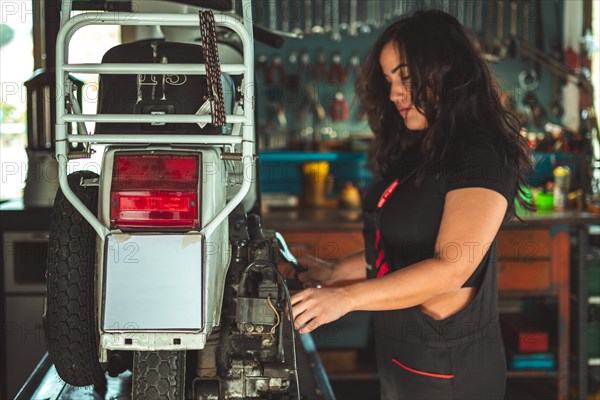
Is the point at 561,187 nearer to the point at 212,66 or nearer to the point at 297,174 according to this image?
the point at 297,174

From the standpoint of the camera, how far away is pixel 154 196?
1344mm

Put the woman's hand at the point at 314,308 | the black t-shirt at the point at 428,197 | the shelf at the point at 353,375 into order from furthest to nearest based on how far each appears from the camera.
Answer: the shelf at the point at 353,375, the black t-shirt at the point at 428,197, the woman's hand at the point at 314,308

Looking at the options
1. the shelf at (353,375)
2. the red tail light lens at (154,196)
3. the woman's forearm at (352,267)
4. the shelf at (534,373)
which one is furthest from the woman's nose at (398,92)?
the shelf at (534,373)

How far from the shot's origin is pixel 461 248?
1687 millimetres

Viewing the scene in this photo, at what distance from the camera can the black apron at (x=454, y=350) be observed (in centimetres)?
→ 188

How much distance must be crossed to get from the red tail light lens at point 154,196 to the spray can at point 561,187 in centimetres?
344

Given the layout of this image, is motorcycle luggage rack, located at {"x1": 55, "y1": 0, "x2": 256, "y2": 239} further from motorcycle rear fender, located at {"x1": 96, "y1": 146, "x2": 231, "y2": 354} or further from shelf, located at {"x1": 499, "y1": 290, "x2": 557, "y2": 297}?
shelf, located at {"x1": 499, "y1": 290, "x2": 557, "y2": 297}

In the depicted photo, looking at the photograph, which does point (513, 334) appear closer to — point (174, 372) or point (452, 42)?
point (452, 42)

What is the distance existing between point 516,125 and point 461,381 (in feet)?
2.40

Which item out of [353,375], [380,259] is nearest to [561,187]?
[353,375]

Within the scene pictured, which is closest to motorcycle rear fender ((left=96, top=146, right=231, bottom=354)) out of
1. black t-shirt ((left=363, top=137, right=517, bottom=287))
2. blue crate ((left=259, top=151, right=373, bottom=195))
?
black t-shirt ((left=363, top=137, right=517, bottom=287))

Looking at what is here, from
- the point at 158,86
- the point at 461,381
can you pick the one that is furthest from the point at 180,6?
the point at 461,381

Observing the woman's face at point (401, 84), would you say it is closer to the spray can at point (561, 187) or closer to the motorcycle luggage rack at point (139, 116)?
the motorcycle luggage rack at point (139, 116)

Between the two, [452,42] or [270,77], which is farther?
[270,77]
